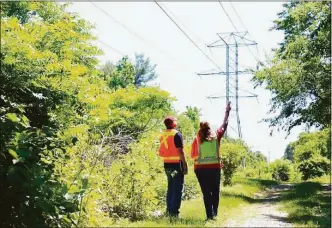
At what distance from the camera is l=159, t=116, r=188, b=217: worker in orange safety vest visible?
25.9 ft

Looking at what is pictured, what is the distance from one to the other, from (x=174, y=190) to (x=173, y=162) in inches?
19.5

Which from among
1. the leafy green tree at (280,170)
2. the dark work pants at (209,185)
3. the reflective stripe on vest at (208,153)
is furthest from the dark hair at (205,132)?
the leafy green tree at (280,170)

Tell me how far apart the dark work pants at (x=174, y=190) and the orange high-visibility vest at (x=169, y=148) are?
0.19m

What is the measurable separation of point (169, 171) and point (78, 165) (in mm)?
2115

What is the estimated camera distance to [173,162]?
26.3ft

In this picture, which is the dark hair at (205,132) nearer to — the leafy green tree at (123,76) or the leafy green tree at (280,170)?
the leafy green tree at (123,76)

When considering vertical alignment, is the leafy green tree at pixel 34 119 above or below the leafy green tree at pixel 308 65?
below

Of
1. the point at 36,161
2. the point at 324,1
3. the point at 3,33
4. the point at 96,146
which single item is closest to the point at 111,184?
the point at 96,146

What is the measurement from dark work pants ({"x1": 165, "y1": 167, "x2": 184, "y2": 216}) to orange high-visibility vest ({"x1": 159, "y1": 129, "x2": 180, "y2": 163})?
193mm

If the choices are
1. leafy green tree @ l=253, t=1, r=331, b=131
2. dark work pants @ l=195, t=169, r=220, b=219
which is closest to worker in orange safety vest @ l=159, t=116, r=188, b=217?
dark work pants @ l=195, t=169, r=220, b=219

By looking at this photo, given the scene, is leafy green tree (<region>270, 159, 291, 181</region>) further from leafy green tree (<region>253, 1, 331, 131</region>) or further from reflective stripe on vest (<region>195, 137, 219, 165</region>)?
A: reflective stripe on vest (<region>195, 137, 219, 165</region>)

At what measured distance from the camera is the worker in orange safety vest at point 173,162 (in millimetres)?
7895

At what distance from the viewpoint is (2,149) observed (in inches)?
Answer: 194

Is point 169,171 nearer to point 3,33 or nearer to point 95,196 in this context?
point 95,196
